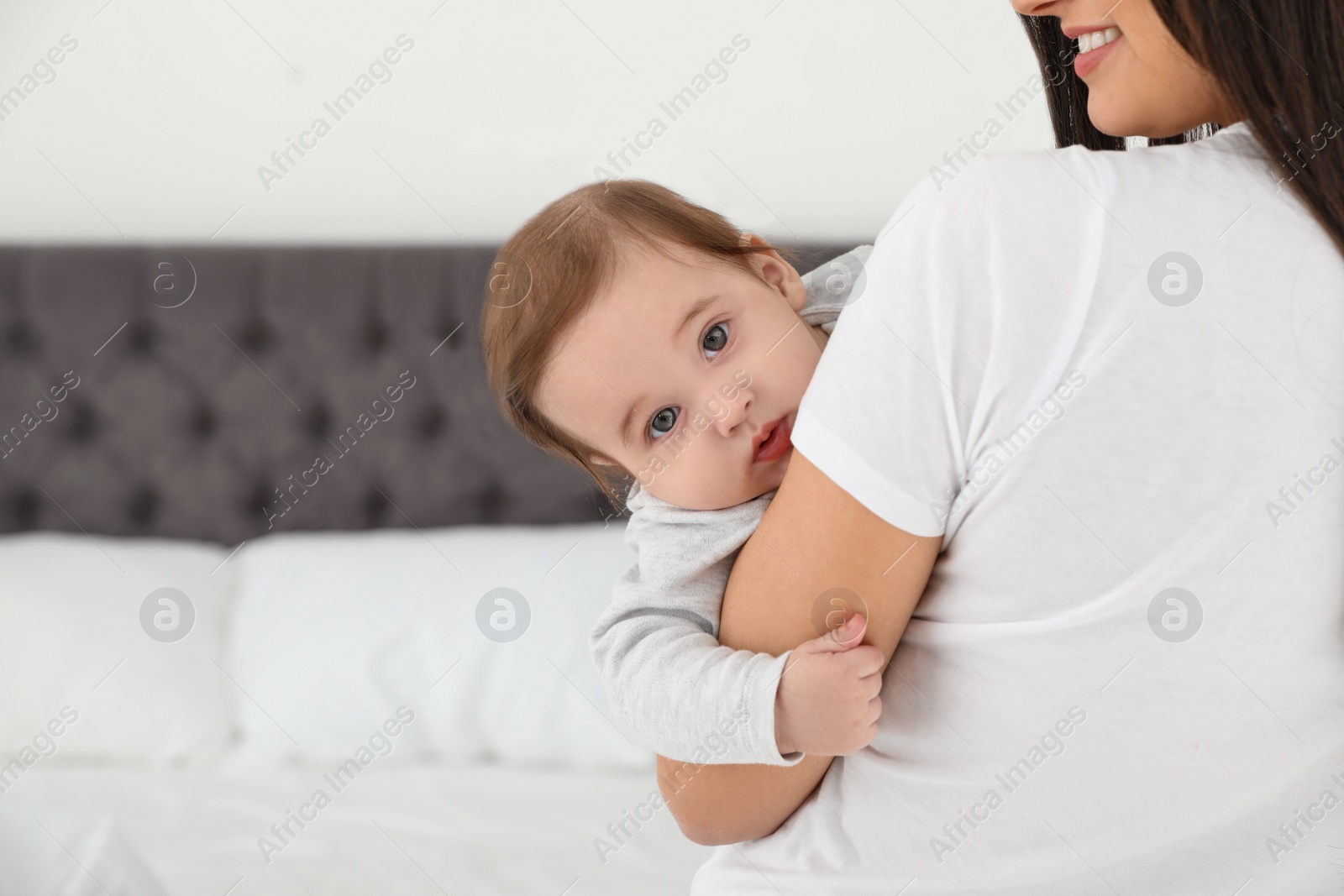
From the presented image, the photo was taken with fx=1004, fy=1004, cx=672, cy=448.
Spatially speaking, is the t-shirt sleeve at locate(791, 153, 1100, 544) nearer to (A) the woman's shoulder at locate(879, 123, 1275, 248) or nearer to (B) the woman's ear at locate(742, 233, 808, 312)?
(A) the woman's shoulder at locate(879, 123, 1275, 248)

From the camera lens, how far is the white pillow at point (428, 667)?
5.71ft

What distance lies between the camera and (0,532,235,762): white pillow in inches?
68.6

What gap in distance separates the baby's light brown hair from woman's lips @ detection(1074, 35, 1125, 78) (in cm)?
33

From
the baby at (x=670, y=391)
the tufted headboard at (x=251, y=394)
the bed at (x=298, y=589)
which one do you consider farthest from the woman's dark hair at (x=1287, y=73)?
the tufted headboard at (x=251, y=394)

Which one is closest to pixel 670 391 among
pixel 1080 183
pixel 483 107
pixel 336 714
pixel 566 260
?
pixel 566 260

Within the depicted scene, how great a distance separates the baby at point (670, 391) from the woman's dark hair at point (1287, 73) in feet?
1.27

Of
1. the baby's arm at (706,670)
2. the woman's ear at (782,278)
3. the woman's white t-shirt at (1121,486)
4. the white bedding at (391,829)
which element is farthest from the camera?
the white bedding at (391,829)

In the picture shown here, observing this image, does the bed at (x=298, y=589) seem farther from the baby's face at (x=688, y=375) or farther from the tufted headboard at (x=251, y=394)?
the baby's face at (x=688, y=375)

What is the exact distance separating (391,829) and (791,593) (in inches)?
46.1

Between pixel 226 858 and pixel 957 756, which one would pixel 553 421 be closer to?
pixel 957 756

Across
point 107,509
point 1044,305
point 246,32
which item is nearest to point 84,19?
point 246,32

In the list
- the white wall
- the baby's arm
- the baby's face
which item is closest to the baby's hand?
the baby's arm

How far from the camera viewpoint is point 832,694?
24.7 inches

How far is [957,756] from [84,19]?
7.33ft
